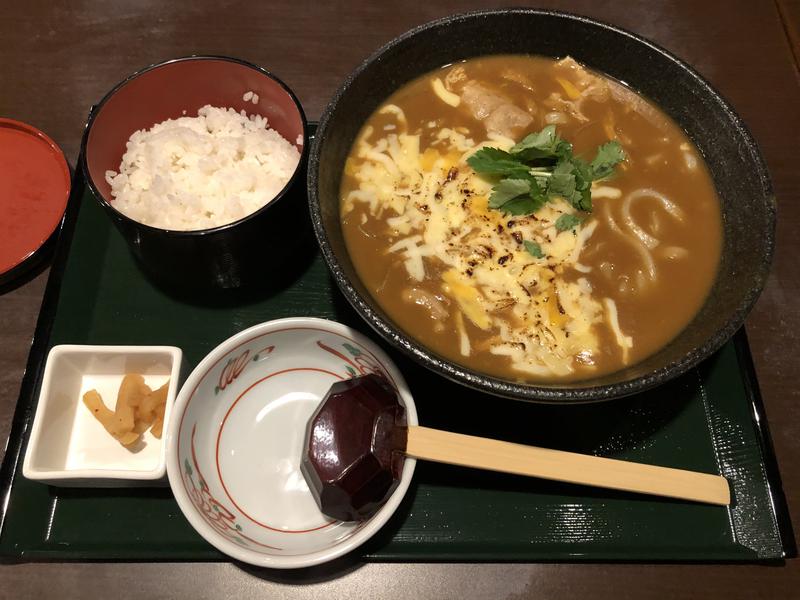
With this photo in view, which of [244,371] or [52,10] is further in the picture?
[52,10]

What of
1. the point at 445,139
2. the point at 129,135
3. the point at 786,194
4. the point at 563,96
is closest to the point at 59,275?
the point at 129,135

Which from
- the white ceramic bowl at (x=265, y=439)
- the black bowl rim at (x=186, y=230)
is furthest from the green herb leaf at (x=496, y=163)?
the white ceramic bowl at (x=265, y=439)

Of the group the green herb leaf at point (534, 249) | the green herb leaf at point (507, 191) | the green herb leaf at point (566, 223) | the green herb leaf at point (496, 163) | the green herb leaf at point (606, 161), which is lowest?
the green herb leaf at point (534, 249)

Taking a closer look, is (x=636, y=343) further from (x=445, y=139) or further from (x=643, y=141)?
(x=445, y=139)

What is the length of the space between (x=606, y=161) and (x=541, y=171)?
0.76 feet

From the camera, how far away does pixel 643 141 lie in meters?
2.28

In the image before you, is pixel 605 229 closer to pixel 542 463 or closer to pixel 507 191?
pixel 507 191

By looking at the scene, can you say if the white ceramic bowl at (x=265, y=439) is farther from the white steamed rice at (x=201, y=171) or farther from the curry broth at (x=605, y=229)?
the white steamed rice at (x=201, y=171)

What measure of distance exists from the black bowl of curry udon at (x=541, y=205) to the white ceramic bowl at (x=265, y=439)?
0.30 meters

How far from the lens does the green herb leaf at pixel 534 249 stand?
6.64 feet

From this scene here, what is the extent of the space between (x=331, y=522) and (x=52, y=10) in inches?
113

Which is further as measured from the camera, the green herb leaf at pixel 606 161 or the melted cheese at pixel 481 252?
the green herb leaf at pixel 606 161

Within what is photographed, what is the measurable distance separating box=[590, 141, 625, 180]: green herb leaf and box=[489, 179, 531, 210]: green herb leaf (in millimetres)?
270

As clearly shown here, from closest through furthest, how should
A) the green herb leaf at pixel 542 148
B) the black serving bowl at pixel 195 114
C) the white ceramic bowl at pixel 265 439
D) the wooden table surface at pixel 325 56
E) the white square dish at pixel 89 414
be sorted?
the white ceramic bowl at pixel 265 439 → the white square dish at pixel 89 414 → the black serving bowl at pixel 195 114 → the green herb leaf at pixel 542 148 → the wooden table surface at pixel 325 56
